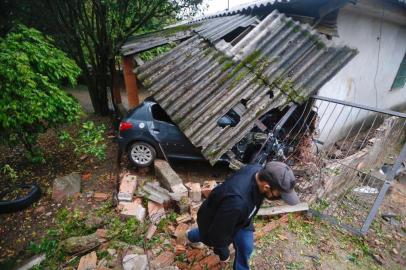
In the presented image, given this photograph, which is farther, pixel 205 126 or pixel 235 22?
pixel 235 22

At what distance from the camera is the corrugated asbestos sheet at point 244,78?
4914 millimetres

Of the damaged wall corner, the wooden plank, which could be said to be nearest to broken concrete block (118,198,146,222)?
the wooden plank

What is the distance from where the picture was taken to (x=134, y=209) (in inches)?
177

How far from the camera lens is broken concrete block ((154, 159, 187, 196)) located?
491 cm

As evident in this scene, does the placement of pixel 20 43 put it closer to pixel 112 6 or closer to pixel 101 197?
pixel 101 197

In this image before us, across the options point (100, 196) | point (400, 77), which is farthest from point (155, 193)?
point (400, 77)

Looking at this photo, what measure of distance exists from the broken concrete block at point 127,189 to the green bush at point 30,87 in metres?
2.09

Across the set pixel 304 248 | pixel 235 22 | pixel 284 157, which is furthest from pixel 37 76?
pixel 304 248

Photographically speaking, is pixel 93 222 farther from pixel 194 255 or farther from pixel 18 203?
pixel 18 203

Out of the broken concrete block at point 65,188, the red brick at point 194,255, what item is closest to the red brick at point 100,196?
the broken concrete block at point 65,188

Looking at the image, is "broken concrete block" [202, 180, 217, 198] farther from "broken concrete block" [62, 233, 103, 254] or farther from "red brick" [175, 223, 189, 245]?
"broken concrete block" [62, 233, 103, 254]

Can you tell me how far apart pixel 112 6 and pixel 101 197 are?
7.00 metres

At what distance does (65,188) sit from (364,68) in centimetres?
830

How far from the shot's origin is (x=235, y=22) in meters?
7.00
